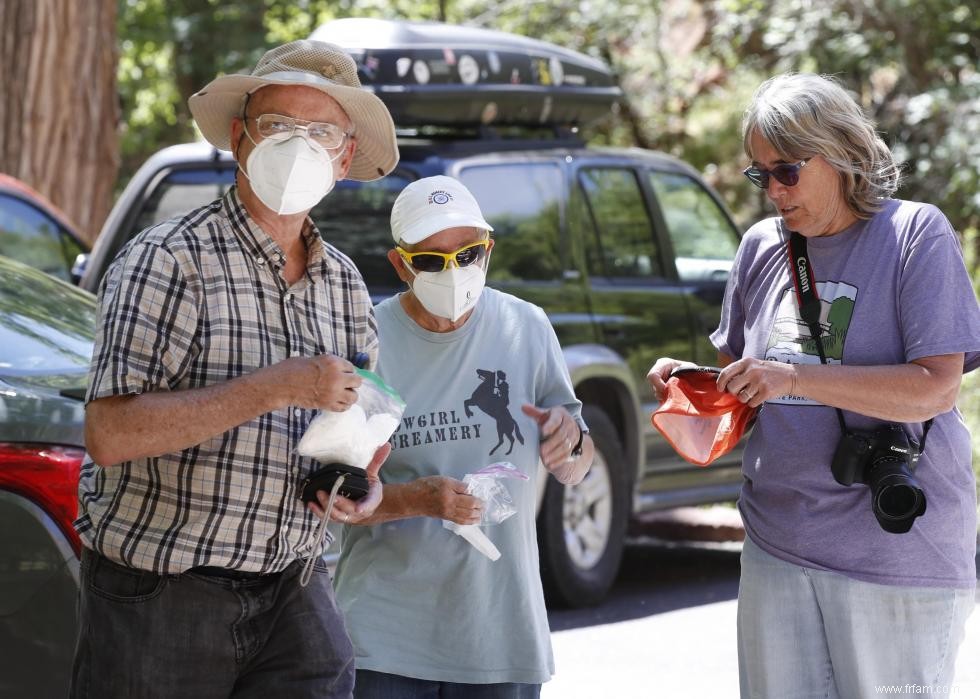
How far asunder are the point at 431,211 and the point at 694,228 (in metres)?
5.22

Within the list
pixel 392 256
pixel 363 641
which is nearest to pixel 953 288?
pixel 392 256

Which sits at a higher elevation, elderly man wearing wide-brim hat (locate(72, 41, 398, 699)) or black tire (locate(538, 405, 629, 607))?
elderly man wearing wide-brim hat (locate(72, 41, 398, 699))

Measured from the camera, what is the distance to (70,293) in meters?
5.46

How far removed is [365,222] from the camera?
6992 millimetres

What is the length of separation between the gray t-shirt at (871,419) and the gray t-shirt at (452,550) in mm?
582

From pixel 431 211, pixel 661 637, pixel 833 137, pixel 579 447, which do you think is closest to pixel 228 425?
pixel 431 211

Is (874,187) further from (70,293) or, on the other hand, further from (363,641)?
(70,293)

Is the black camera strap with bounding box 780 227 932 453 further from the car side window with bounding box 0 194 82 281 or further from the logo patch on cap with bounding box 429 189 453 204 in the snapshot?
the car side window with bounding box 0 194 82 281

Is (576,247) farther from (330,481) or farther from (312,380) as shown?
(312,380)

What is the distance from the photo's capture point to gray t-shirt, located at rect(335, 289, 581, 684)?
11.3 feet

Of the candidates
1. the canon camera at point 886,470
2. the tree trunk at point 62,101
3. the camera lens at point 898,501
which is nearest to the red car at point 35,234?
the tree trunk at point 62,101

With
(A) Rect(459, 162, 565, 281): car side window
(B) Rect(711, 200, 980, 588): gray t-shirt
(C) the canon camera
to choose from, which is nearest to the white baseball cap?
(B) Rect(711, 200, 980, 588): gray t-shirt

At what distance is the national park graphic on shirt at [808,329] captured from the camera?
348 centimetres

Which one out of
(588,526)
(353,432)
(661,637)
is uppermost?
(353,432)
